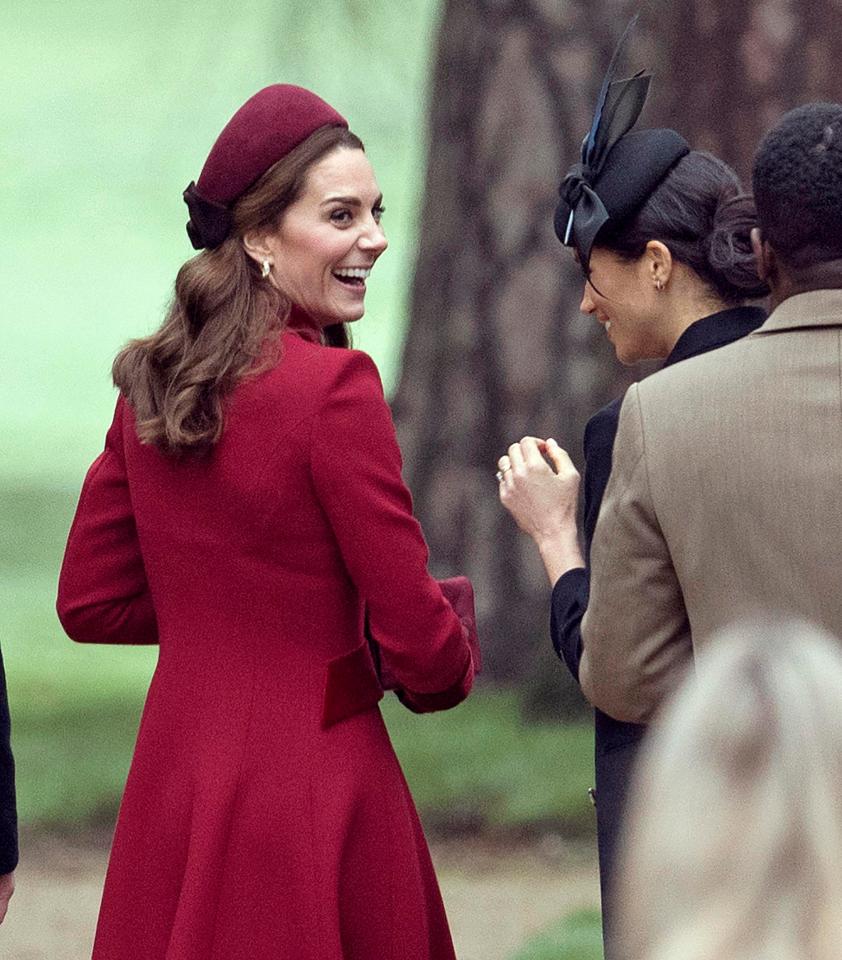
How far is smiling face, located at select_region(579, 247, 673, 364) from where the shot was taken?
293cm

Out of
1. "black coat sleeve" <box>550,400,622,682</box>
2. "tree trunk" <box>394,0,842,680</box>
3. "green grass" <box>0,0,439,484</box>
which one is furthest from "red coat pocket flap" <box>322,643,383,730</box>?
"green grass" <box>0,0,439,484</box>

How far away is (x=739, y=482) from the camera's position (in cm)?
234

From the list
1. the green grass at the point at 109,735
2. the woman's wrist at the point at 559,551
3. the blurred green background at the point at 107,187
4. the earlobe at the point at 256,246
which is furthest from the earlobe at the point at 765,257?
the blurred green background at the point at 107,187

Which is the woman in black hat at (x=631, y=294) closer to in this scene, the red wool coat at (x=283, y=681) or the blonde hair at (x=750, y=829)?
the red wool coat at (x=283, y=681)

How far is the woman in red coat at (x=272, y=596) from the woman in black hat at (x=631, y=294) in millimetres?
208

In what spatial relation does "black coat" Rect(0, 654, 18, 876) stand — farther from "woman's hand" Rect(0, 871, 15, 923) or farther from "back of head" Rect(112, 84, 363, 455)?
"back of head" Rect(112, 84, 363, 455)

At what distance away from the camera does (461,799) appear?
6.32m

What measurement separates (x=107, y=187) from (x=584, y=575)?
412 cm

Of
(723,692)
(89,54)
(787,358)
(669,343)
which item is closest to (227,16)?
(89,54)

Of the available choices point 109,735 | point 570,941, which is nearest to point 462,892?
point 570,941

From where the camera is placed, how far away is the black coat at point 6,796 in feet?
10.1

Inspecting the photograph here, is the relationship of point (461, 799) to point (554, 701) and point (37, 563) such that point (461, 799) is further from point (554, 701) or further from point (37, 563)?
point (37, 563)

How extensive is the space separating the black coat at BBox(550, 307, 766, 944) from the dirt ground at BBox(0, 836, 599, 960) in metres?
2.63

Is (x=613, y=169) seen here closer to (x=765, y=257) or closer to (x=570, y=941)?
(x=765, y=257)
